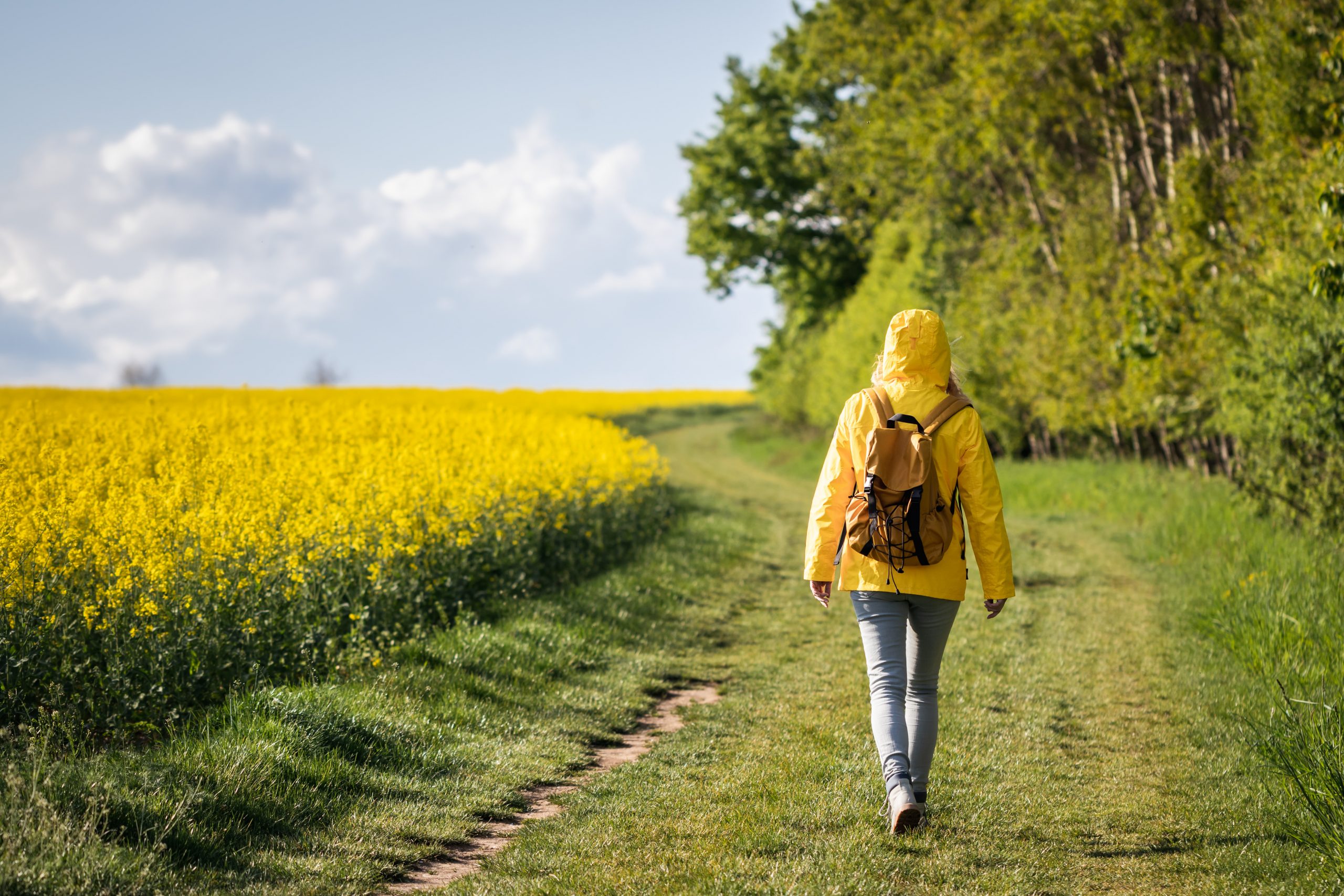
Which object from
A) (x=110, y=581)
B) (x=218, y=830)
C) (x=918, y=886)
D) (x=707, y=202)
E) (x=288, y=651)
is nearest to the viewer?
(x=918, y=886)

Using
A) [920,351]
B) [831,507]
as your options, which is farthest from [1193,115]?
[831,507]

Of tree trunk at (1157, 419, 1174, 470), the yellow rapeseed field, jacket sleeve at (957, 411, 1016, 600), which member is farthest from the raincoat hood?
tree trunk at (1157, 419, 1174, 470)

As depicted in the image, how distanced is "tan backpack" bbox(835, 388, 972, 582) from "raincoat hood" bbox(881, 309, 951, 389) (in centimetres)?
39

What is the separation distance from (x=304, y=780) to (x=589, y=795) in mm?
1544

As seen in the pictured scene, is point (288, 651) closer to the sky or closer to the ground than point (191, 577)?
closer to the ground

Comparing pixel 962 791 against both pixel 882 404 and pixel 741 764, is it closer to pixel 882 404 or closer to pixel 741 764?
pixel 741 764

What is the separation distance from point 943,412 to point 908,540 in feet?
2.21

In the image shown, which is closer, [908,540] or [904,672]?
[908,540]

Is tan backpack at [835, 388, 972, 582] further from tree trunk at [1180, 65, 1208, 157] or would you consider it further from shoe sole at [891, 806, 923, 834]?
tree trunk at [1180, 65, 1208, 157]

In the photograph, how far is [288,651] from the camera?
24.9 ft

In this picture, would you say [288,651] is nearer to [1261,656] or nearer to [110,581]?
[110,581]

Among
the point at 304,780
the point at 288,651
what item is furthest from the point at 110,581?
the point at 304,780

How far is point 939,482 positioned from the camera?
15.9ft

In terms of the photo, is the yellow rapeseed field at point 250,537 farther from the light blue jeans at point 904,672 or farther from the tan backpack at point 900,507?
the tan backpack at point 900,507
